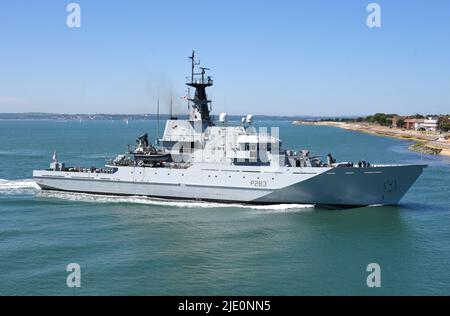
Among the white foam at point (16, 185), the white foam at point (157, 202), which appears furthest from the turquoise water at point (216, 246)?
the white foam at point (16, 185)

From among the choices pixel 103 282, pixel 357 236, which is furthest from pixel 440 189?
pixel 103 282

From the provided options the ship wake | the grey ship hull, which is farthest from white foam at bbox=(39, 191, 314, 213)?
the ship wake

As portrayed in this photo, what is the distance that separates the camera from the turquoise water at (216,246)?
16.4 meters

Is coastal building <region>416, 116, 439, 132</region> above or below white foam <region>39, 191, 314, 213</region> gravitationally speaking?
above

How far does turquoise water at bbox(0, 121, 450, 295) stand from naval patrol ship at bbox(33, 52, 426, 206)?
0.72 m

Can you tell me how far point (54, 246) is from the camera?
20141 mm

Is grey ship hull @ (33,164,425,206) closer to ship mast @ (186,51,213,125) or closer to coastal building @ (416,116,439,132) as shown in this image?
ship mast @ (186,51,213,125)

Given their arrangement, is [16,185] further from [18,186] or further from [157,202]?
[157,202]

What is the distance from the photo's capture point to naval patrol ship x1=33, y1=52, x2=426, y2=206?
25844 millimetres

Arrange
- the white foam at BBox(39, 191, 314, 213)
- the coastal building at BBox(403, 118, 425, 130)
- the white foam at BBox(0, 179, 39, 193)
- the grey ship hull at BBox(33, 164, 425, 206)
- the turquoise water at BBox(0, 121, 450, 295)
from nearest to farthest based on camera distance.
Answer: the turquoise water at BBox(0, 121, 450, 295)
the grey ship hull at BBox(33, 164, 425, 206)
the white foam at BBox(39, 191, 314, 213)
the white foam at BBox(0, 179, 39, 193)
the coastal building at BBox(403, 118, 425, 130)

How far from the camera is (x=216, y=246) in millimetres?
20375

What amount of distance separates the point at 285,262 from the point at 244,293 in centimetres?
341

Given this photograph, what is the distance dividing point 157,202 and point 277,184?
743 cm
